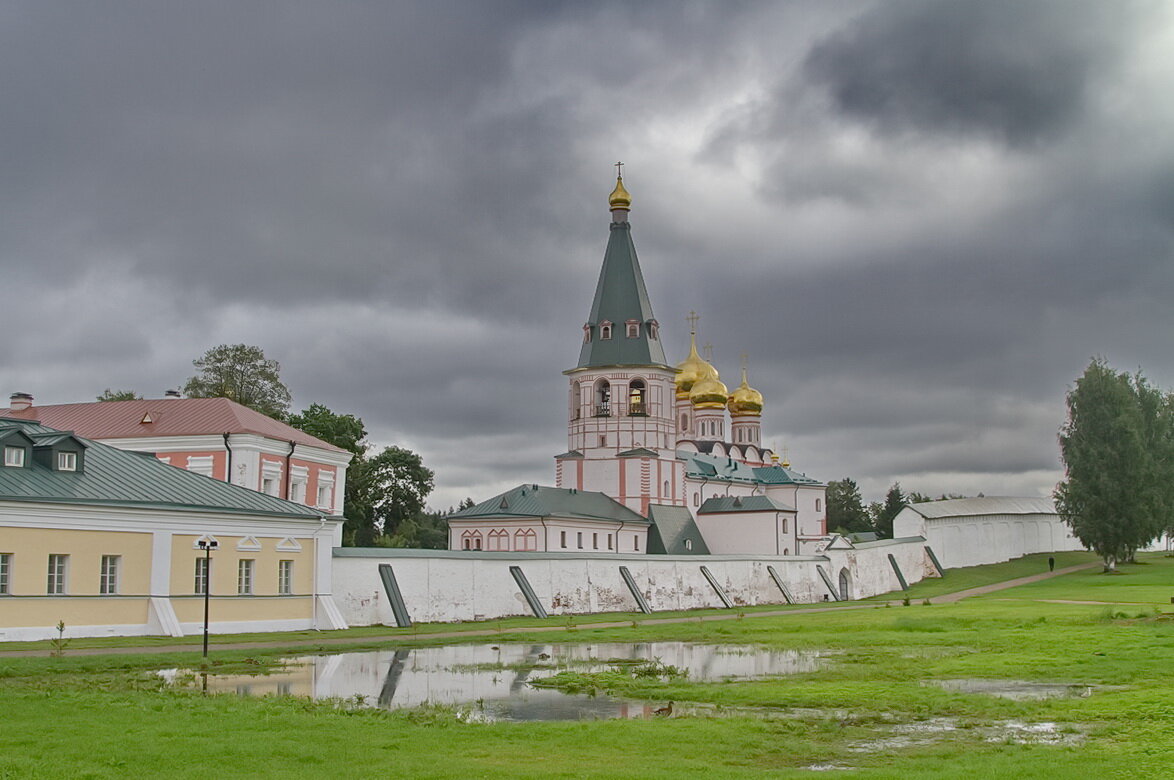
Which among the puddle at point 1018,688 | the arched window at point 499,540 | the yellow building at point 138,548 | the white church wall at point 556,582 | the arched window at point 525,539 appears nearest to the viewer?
the puddle at point 1018,688

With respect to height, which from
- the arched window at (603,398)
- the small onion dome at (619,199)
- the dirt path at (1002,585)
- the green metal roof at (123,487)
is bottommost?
the dirt path at (1002,585)

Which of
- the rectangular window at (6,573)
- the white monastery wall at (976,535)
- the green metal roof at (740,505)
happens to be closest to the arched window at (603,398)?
the green metal roof at (740,505)

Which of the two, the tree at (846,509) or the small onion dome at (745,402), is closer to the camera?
the small onion dome at (745,402)

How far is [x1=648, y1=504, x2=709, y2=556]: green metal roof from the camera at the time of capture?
2318 inches

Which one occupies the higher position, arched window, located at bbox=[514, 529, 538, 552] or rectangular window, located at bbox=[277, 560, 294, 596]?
arched window, located at bbox=[514, 529, 538, 552]

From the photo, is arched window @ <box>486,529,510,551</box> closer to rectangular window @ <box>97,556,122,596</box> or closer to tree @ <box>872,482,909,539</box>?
rectangular window @ <box>97,556,122,596</box>

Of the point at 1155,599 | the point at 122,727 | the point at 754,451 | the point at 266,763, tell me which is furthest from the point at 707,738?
the point at 754,451

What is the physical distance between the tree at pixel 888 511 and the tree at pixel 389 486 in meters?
54.1

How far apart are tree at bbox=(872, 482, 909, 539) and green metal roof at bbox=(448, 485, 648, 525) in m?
55.0

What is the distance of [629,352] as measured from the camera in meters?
60.4

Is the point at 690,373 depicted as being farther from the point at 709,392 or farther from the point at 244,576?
the point at 244,576

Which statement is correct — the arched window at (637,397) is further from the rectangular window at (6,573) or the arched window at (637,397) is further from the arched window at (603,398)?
the rectangular window at (6,573)

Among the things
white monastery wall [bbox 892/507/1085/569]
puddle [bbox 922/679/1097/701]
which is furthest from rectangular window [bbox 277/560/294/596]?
white monastery wall [bbox 892/507/1085/569]

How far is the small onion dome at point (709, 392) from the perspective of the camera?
79.0 metres
